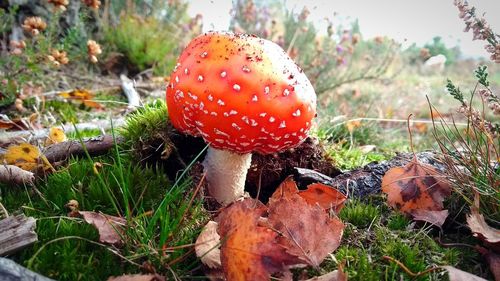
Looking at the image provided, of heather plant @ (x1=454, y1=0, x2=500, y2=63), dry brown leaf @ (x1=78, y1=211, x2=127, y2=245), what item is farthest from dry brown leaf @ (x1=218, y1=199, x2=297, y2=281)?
heather plant @ (x1=454, y1=0, x2=500, y2=63)

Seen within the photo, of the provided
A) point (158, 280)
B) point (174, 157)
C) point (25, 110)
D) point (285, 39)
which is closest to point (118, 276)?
point (158, 280)

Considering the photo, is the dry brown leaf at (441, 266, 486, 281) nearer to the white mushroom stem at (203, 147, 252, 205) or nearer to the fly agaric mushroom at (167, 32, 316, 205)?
the fly agaric mushroom at (167, 32, 316, 205)

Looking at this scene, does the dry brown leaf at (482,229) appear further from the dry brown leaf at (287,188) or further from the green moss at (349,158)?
the green moss at (349,158)

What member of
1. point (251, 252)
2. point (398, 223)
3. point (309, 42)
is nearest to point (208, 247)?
point (251, 252)

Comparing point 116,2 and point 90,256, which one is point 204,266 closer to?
point 90,256

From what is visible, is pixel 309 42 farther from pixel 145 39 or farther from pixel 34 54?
pixel 34 54

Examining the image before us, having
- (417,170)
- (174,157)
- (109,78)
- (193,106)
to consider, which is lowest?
(109,78)
